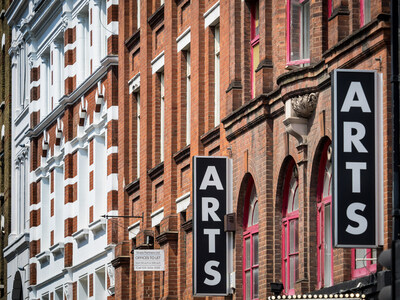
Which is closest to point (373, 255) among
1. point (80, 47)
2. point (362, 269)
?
point (362, 269)

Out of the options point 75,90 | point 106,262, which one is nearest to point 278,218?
point 106,262

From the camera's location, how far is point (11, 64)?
64.9 m

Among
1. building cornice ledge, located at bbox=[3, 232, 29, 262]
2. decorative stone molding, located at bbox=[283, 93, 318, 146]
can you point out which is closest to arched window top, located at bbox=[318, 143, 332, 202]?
decorative stone molding, located at bbox=[283, 93, 318, 146]

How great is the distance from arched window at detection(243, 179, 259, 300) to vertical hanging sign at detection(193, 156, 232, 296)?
618 mm

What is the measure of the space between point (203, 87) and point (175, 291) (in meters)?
5.61

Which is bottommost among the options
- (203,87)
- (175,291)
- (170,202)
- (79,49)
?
(175,291)

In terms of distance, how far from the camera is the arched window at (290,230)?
2797cm

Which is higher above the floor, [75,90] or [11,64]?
[11,64]

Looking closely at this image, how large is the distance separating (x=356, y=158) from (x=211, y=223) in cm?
916

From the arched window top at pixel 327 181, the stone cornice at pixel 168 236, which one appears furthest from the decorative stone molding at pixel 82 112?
the arched window top at pixel 327 181

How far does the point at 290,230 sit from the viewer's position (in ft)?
93.2

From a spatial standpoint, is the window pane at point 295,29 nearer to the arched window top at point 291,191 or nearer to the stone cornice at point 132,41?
the arched window top at point 291,191

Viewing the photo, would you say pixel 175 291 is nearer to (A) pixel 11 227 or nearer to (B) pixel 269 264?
(B) pixel 269 264

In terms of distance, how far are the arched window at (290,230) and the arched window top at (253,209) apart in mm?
1870
